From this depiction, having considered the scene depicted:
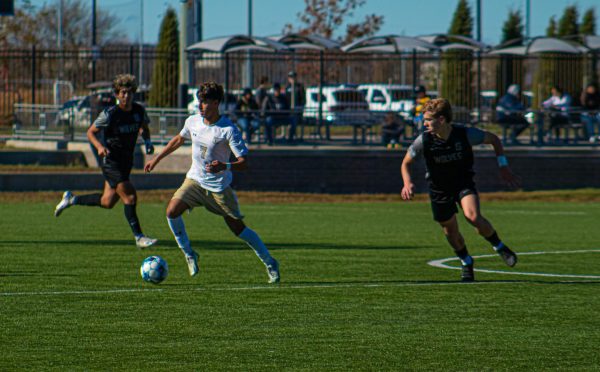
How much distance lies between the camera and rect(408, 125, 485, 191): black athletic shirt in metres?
11.9

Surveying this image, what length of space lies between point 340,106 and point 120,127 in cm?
2053

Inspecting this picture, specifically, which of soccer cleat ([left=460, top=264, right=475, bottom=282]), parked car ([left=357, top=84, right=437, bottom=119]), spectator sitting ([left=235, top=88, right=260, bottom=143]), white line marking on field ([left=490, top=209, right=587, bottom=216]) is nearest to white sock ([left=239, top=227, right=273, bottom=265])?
soccer cleat ([left=460, top=264, right=475, bottom=282])

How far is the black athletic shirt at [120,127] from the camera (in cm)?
1515

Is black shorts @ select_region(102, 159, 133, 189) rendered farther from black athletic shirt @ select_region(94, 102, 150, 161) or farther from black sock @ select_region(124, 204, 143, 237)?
black sock @ select_region(124, 204, 143, 237)

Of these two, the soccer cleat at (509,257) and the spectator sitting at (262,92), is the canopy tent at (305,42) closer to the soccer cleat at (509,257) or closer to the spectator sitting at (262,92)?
the spectator sitting at (262,92)

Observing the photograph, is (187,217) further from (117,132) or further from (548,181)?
(548,181)

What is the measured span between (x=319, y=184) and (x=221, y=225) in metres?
9.60

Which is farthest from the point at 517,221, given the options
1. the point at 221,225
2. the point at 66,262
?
the point at 66,262

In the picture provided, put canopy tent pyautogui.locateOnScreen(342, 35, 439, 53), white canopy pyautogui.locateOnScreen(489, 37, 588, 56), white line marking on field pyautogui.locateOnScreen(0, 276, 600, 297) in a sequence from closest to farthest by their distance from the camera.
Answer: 1. white line marking on field pyautogui.locateOnScreen(0, 276, 600, 297)
2. white canopy pyautogui.locateOnScreen(489, 37, 588, 56)
3. canopy tent pyautogui.locateOnScreen(342, 35, 439, 53)

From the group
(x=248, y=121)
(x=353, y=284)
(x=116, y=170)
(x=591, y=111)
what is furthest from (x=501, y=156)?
(x=591, y=111)

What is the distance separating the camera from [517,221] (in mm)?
22078

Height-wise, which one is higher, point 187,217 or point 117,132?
point 117,132

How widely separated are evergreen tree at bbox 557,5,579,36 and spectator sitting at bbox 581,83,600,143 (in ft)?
80.4

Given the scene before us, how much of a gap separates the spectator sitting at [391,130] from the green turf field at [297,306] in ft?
42.2
